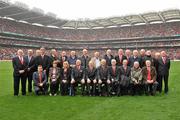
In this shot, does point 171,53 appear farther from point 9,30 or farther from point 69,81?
point 69,81

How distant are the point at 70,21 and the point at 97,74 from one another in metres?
59.4

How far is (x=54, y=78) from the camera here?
10938 mm

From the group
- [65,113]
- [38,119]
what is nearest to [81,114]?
[65,113]

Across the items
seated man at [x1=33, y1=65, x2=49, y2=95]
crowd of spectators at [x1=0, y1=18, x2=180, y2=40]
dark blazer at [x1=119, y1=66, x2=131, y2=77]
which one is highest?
crowd of spectators at [x1=0, y1=18, x2=180, y2=40]

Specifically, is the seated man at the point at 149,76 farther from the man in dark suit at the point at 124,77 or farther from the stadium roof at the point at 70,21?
the stadium roof at the point at 70,21

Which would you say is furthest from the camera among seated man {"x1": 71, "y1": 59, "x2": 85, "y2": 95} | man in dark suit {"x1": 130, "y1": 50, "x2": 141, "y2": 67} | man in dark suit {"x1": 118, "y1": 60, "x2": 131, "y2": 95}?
man in dark suit {"x1": 130, "y1": 50, "x2": 141, "y2": 67}

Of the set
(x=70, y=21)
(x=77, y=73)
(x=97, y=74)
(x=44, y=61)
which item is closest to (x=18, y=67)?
(x=44, y=61)

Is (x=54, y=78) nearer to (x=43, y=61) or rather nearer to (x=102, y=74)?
(x=43, y=61)

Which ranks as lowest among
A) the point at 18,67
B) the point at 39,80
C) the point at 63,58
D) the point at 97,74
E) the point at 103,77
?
the point at 39,80

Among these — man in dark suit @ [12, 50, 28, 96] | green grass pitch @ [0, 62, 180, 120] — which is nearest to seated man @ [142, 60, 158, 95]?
green grass pitch @ [0, 62, 180, 120]

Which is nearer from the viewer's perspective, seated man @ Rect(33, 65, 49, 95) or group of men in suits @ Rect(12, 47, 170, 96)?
group of men in suits @ Rect(12, 47, 170, 96)

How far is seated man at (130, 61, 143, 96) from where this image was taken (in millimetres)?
10523

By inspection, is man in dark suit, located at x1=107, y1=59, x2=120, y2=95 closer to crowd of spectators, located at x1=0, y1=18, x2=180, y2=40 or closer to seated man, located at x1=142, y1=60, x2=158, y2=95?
seated man, located at x1=142, y1=60, x2=158, y2=95

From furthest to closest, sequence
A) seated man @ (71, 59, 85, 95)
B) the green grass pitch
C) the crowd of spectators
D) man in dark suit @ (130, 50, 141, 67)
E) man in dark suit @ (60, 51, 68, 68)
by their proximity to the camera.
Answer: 1. the crowd of spectators
2. man in dark suit @ (60, 51, 68, 68)
3. man in dark suit @ (130, 50, 141, 67)
4. seated man @ (71, 59, 85, 95)
5. the green grass pitch
